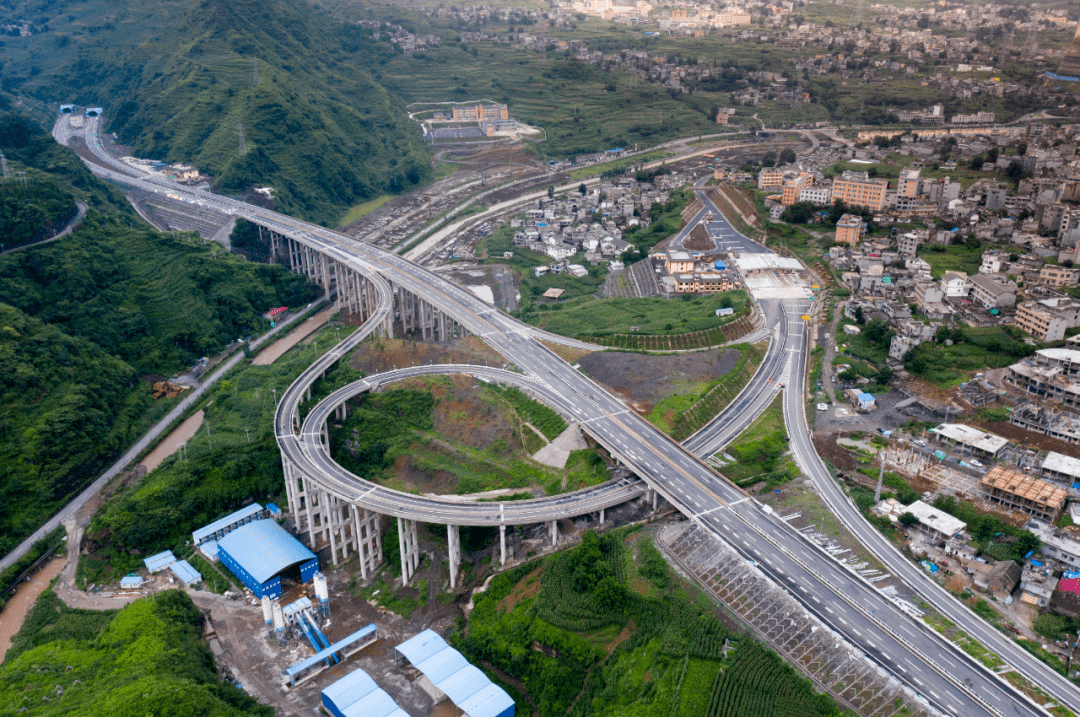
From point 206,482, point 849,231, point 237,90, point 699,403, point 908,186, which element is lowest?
point 206,482

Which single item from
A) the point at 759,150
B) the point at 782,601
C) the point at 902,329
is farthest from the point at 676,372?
the point at 759,150

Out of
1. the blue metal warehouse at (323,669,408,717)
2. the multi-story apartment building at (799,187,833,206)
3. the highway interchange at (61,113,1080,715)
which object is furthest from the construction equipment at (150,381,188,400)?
the multi-story apartment building at (799,187,833,206)

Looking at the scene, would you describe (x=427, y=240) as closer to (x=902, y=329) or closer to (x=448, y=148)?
(x=448, y=148)

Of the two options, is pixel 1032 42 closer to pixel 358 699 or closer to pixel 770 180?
pixel 770 180

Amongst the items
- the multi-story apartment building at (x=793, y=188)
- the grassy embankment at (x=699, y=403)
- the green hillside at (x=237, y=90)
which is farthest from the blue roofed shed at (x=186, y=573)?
the multi-story apartment building at (x=793, y=188)

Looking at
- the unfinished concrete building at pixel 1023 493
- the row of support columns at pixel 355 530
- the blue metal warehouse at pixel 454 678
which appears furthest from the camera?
the row of support columns at pixel 355 530

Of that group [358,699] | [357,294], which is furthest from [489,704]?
[357,294]

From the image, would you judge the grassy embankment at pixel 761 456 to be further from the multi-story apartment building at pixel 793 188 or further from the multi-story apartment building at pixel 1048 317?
the multi-story apartment building at pixel 793 188
